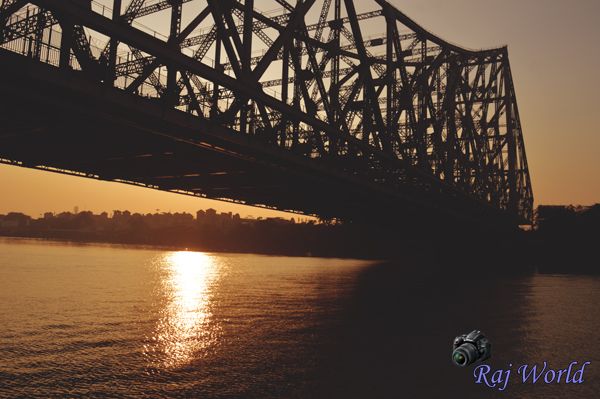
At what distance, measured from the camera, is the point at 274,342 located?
20.4 metres

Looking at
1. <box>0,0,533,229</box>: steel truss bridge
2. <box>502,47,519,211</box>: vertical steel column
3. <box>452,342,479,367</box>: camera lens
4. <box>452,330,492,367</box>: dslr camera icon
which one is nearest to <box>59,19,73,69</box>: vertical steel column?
<box>0,0,533,229</box>: steel truss bridge

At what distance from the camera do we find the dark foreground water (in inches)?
573

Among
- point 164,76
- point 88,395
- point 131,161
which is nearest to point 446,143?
point 131,161

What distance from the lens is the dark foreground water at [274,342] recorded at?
47.7 ft

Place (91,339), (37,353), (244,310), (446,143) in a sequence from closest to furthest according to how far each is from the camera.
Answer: (37,353) < (91,339) < (244,310) < (446,143)

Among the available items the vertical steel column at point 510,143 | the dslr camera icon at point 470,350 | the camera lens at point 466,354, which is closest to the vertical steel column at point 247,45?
the dslr camera icon at point 470,350

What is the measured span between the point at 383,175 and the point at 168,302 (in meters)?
21.4

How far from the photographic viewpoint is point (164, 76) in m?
25.2

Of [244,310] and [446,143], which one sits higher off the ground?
[446,143]

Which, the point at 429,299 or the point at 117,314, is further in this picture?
the point at 429,299

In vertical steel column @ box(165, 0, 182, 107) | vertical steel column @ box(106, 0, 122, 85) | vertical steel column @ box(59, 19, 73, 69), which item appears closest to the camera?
vertical steel column @ box(59, 19, 73, 69)

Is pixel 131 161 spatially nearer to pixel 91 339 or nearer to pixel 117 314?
pixel 117 314

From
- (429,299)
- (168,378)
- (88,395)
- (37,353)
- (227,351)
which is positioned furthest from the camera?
(429,299)

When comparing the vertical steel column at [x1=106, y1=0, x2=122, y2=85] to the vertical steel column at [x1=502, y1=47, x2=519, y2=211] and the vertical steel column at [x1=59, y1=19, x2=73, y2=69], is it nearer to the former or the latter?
the vertical steel column at [x1=59, y1=19, x2=73, y2=69]
